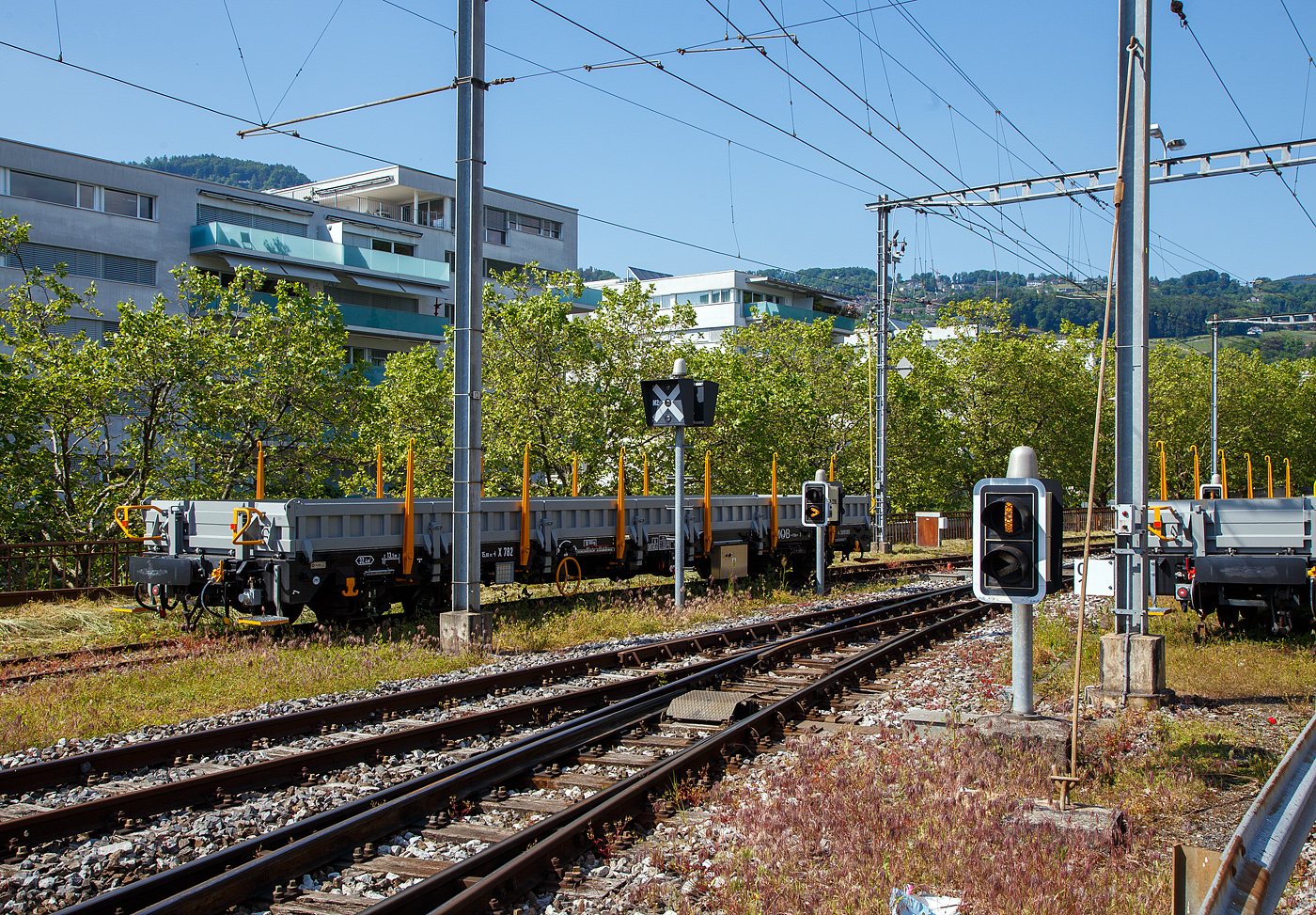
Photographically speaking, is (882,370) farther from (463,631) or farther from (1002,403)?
(463,631)

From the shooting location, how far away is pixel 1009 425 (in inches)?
1766

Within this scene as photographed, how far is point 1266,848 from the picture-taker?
4168 mm

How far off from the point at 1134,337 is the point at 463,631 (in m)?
7.88

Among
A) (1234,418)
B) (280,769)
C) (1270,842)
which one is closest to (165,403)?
(280,769)

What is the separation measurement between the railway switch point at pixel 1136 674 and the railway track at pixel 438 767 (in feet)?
8.35

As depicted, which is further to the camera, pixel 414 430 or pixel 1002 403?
pixel 1002 403

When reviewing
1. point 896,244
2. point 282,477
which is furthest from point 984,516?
point 896,244

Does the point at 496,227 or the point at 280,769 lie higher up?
the point at 496,227

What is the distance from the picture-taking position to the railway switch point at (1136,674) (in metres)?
8.97

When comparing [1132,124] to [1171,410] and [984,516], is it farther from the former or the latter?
[1171,410]

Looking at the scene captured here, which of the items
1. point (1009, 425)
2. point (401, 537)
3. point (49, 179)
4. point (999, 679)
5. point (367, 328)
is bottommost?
point (999, 679)

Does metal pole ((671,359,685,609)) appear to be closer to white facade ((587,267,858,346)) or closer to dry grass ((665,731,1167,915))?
dry grass ((665,731,1167,915))

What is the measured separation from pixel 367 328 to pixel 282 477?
25980mm

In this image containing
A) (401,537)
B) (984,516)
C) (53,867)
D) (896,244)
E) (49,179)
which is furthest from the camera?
(49,179)
